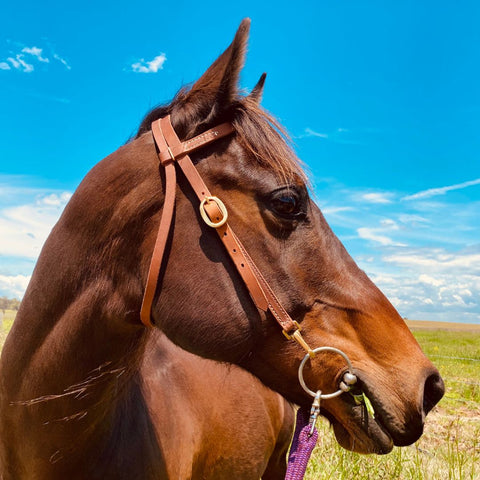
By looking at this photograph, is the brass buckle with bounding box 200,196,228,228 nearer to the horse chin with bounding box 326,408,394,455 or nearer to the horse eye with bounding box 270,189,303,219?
the horse eye with bounding box 270,189,303,219

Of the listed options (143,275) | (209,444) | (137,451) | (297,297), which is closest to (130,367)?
(137,451)

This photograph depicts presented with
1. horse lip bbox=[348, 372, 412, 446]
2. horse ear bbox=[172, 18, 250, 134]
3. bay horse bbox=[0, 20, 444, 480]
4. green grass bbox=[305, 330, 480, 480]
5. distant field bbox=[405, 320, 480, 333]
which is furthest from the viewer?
distant field bbox=[405, 320, 480, 333]

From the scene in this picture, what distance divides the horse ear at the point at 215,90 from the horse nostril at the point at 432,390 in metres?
1.60

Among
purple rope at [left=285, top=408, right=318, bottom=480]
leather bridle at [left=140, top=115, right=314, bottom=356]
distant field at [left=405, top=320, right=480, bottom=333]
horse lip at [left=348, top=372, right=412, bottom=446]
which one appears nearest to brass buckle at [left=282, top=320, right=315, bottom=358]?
leather bridle at [left=140, top=115, right=314, bottom=356]

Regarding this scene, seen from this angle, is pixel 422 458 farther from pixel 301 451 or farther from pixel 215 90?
pixel 215 90

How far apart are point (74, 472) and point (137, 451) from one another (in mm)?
356

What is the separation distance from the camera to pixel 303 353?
2.06 metres

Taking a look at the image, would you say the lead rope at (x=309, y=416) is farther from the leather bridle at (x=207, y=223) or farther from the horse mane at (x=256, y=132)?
the horse mane at (x=256, y=132)

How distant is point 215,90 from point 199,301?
1069mm

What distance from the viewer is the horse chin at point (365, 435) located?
1.97 metres

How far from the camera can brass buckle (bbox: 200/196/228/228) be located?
2.06m

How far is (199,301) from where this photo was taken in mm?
2074

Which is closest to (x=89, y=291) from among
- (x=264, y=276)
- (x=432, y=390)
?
(x=264, y=276)

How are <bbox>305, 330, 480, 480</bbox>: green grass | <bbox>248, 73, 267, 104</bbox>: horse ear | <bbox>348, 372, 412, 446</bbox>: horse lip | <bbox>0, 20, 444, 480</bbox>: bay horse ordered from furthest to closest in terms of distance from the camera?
1. <bbox>305, 330, 480, 480</bbox>: green grass
2. <bbox>248, 73, 267, 104</bbox>: horse ear
3. <bbox>0, 20, 444, 480</bbox>: bay horse
4. <bbox>348, 372, 412, 446</bbox>: horse lip
